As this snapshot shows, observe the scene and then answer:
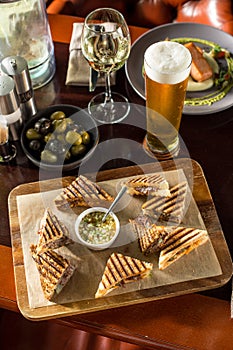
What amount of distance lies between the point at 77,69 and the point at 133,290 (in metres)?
0.73

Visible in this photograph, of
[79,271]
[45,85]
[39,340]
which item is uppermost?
[45,85]

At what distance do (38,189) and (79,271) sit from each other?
0.87ft

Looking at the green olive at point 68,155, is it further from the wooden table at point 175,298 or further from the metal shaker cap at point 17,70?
the metal shaker cap at point 17,70

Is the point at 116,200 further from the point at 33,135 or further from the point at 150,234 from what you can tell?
the point at 33,135

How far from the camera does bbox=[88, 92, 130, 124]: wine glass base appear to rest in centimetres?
153

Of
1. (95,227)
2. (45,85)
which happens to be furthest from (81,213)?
(45,85)

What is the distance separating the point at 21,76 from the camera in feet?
4.61

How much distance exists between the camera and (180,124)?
4.96ft

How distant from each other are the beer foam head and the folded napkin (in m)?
0.33

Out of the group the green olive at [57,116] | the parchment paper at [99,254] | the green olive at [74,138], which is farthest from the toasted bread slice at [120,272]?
the green olive at [57,116]

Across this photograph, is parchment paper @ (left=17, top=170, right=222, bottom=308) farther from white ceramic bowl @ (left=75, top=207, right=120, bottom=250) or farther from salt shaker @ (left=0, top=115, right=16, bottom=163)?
salt shaker @ (left=0, top=115, right=16, bottom=163)

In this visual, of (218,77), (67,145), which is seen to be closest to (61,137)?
(67,145)

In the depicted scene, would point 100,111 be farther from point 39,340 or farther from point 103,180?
point 39,340

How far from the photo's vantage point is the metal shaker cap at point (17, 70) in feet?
4.56
